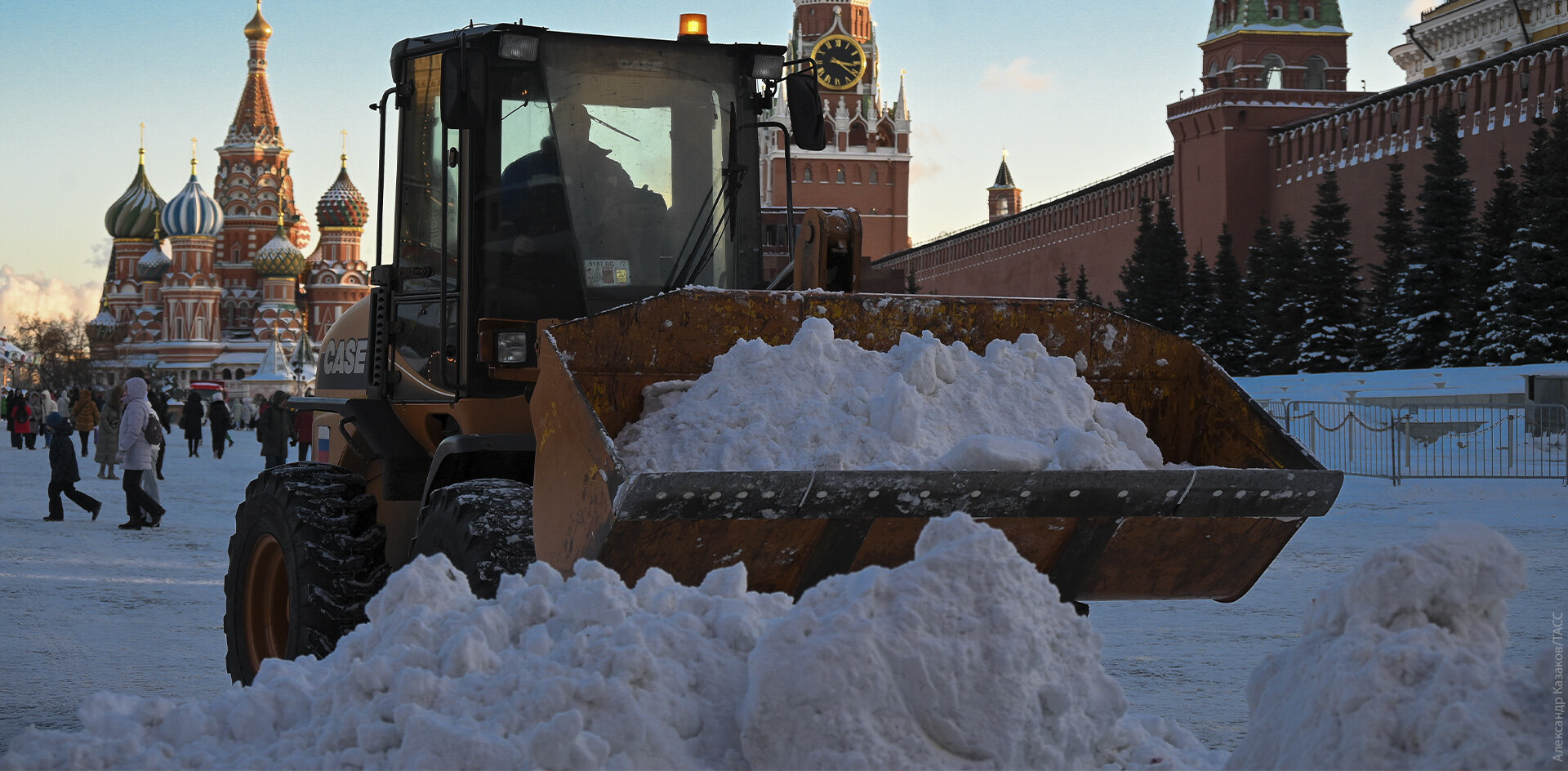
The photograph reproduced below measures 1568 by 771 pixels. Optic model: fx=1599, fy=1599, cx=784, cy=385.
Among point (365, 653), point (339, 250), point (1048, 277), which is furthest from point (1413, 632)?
point (339, 250)

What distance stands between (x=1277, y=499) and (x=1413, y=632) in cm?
136

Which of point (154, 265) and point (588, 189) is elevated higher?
point (154, 265)

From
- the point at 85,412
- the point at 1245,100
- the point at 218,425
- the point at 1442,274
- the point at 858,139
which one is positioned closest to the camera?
the point at 85,412

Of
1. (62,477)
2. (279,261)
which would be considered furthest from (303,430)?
(279,261)

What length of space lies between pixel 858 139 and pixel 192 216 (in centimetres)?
4081

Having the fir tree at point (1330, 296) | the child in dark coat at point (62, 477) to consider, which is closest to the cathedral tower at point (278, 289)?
the fir tree at point (1330, 296)

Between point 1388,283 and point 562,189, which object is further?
point 1388,283

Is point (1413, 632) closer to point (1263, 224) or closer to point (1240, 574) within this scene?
point (1240, 574)

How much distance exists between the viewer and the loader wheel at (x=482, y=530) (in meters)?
3.99

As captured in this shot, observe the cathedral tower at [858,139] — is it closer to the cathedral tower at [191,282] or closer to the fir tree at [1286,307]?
the cathedral tower at [191,282]

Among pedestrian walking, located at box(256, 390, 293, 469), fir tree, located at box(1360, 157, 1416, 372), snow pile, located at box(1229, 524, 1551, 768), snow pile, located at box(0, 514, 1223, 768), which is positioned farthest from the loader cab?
fir tree, located at box(1360, 157, 1416, 372)

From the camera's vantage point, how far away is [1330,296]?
3031 cm

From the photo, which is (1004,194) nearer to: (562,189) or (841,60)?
(841,60)

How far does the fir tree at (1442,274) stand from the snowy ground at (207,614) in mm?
11986
